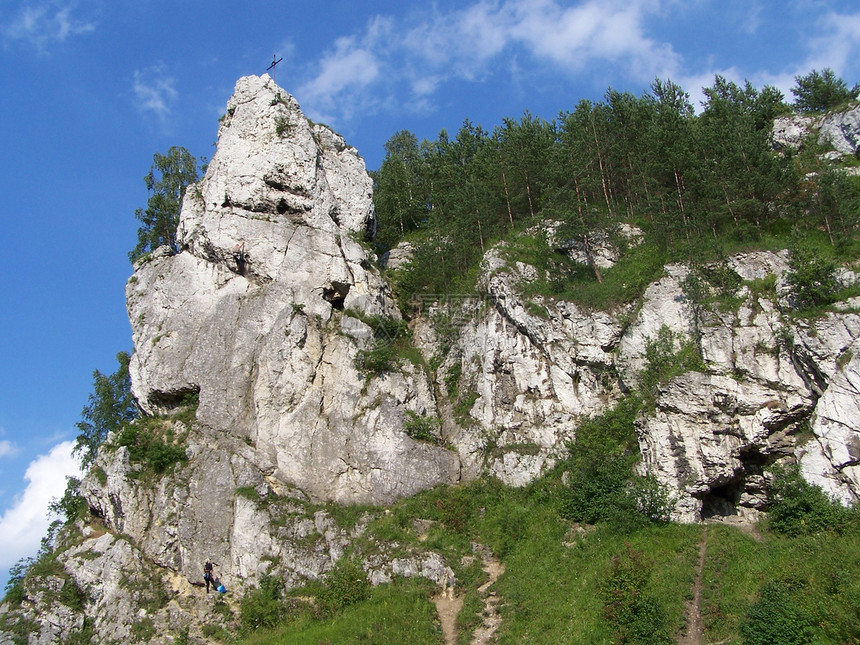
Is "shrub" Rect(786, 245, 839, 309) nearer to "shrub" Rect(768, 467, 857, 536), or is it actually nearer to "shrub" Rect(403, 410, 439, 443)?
"shrub" Rect(768, 467, 857, 536)

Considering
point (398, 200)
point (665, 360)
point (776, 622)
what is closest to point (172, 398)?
point (398, 200)

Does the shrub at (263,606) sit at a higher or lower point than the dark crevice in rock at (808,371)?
lower

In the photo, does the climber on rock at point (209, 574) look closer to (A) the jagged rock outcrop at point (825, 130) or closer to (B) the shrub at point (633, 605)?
(B) the shrub at point (633, 605)

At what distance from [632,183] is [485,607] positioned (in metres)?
24.4

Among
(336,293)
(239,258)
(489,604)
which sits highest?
(239,258)

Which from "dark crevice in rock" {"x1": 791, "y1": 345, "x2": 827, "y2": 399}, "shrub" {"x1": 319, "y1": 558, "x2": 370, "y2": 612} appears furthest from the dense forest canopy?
"shrub" {"x1": 319, "y1": 558, "x2": 370, "y2": 612}

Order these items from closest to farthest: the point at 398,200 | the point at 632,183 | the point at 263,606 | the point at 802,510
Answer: the point at 802,510
the point at 263,606
the point at 632,183
the point at 398,200

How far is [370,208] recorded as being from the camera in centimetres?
3656

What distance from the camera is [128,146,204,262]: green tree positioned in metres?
40.5

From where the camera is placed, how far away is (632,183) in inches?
1375

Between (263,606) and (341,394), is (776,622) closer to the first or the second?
(263,606)

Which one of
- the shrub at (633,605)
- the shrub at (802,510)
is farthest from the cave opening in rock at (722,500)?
the shrub at (633,605)

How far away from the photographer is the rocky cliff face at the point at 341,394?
74.8 ft

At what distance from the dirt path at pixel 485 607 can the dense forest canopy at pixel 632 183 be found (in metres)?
15.2
